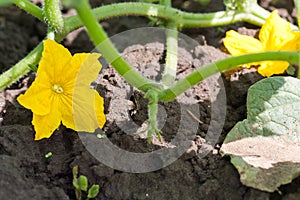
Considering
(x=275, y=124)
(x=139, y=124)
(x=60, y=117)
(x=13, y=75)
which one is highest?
(x=13, y=75)

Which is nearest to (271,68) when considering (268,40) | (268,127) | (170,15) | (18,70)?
(268,40)

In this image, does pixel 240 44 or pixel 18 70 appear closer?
pixel 18 70

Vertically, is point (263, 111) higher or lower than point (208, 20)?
lower

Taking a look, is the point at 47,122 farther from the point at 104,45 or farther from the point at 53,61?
the point at 104,45

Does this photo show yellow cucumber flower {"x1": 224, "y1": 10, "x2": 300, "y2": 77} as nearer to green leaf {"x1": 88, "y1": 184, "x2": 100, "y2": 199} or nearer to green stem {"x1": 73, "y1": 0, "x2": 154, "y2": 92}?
green stem {"x1": 73, "y1": 0, "x2": 154, "y2": 92}

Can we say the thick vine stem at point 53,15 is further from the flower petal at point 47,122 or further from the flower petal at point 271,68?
the flower petal at point 271,68

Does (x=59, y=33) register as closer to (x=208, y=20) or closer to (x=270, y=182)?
(x=208, y=20)

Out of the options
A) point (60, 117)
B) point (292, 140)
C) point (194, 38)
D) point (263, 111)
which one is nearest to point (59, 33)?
point (60, 117)
